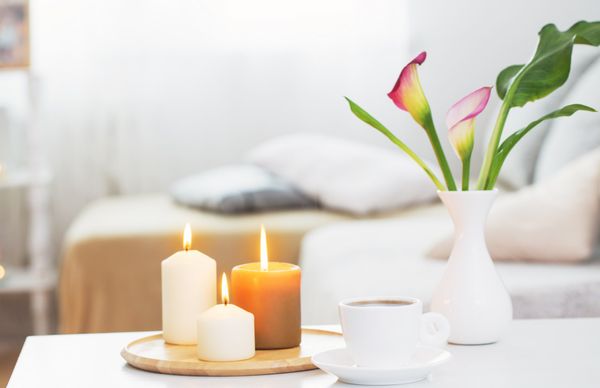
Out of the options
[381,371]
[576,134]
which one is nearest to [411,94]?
[381,371]

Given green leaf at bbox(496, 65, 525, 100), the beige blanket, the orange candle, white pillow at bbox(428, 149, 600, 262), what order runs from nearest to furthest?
1. the orange candle
2. green leaf at bbox(496, 65, 525, 100)
3. white pillow at bbox(428, 149, 600, 262)
4. the beige blanket

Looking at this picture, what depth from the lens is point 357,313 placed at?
786mm

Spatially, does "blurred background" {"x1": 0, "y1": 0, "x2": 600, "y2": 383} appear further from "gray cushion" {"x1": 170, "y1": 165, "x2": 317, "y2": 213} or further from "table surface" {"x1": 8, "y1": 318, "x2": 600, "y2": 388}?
"table surface" {"x1": 8, "y1": 318, "x2": 600, "y2": 388}

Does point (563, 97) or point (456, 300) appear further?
point (563, 97)

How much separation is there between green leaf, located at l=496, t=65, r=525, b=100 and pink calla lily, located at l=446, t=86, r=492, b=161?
0.35 feet

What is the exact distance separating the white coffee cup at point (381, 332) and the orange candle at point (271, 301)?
95mm

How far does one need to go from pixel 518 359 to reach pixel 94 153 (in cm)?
231

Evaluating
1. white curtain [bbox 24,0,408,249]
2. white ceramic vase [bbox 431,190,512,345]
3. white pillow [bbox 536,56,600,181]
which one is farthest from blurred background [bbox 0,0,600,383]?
white ceramic vase [bbox 431,190,512,345]

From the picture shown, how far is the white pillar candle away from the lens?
0.91 meters

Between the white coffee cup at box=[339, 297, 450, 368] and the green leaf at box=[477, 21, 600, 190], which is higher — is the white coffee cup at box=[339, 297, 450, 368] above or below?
below

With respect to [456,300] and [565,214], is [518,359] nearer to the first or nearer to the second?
[456,300]

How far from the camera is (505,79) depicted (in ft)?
3.35

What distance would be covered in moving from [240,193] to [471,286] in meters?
1.47

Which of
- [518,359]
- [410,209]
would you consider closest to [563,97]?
[410,209]
